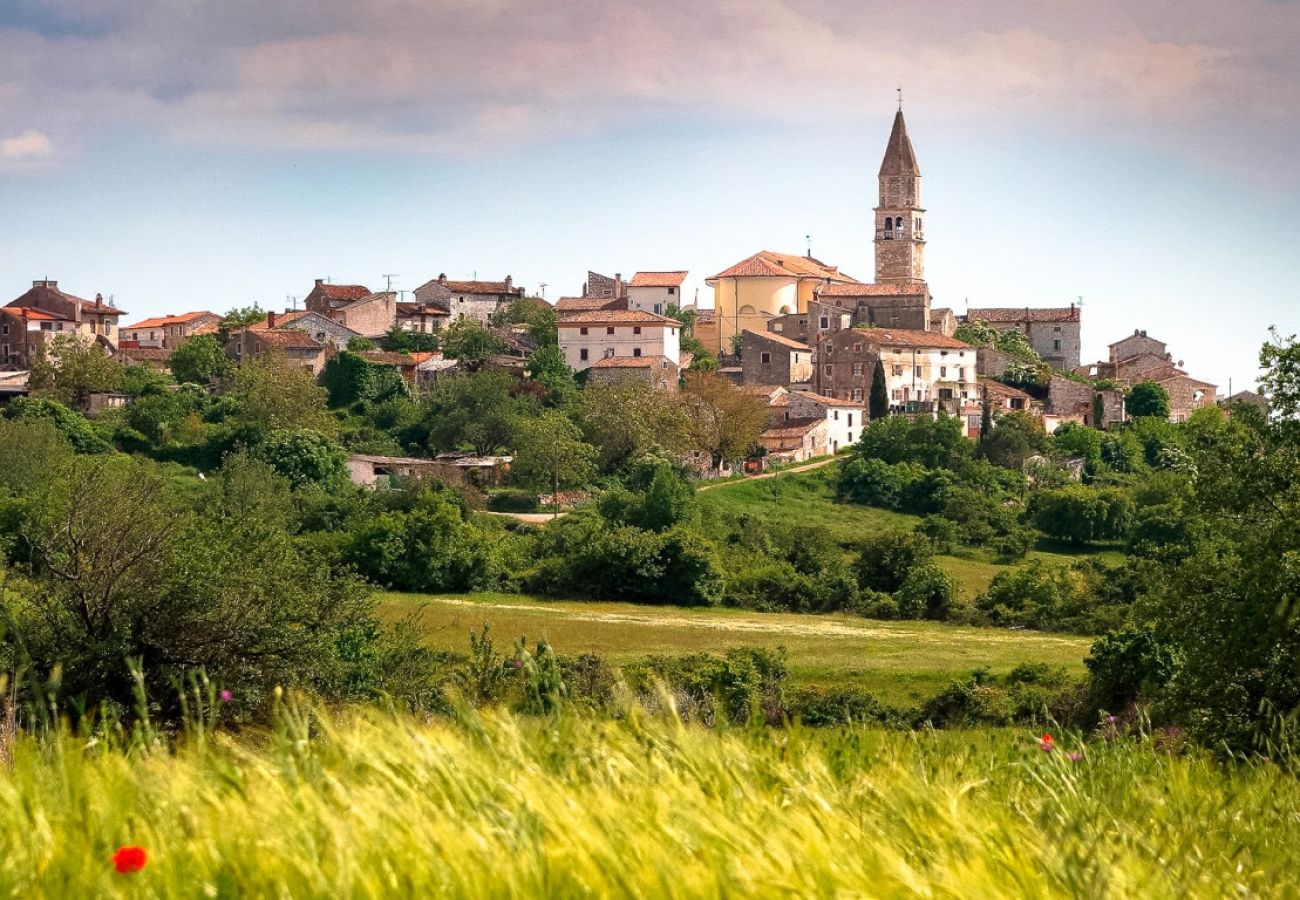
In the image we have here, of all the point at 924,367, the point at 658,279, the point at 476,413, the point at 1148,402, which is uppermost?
the point at 658,279

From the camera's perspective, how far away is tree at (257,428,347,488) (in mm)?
65938

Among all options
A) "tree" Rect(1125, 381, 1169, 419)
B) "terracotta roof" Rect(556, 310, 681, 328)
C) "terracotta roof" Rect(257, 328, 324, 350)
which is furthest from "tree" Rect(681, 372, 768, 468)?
"tree" Rect(1125, 381, 1169, 419)

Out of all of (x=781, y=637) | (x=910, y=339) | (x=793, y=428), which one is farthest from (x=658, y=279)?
(x=781, y=637)

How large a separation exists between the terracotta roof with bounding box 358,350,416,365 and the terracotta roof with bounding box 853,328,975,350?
21.6m

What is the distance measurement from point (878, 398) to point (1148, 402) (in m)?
15.4

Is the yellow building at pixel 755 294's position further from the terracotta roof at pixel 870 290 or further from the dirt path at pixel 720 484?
the dirt path at pixel 720 484

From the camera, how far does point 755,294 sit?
96.4 metres

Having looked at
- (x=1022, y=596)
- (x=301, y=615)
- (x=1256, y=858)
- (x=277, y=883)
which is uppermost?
(x=277, y=883)

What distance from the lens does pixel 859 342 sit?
8519 centimetres

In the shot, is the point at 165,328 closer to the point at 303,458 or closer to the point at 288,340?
the point at 288,340

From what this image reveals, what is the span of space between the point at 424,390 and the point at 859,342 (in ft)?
68.0

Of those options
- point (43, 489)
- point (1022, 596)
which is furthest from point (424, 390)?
point (1022, 596)

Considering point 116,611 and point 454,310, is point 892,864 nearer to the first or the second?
point 116,611

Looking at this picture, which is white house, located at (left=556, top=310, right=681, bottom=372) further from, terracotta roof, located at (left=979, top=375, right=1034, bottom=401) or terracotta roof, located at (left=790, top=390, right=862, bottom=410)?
terracotta roof, located at (left=979, top=375, right=1034, bottom=401)
